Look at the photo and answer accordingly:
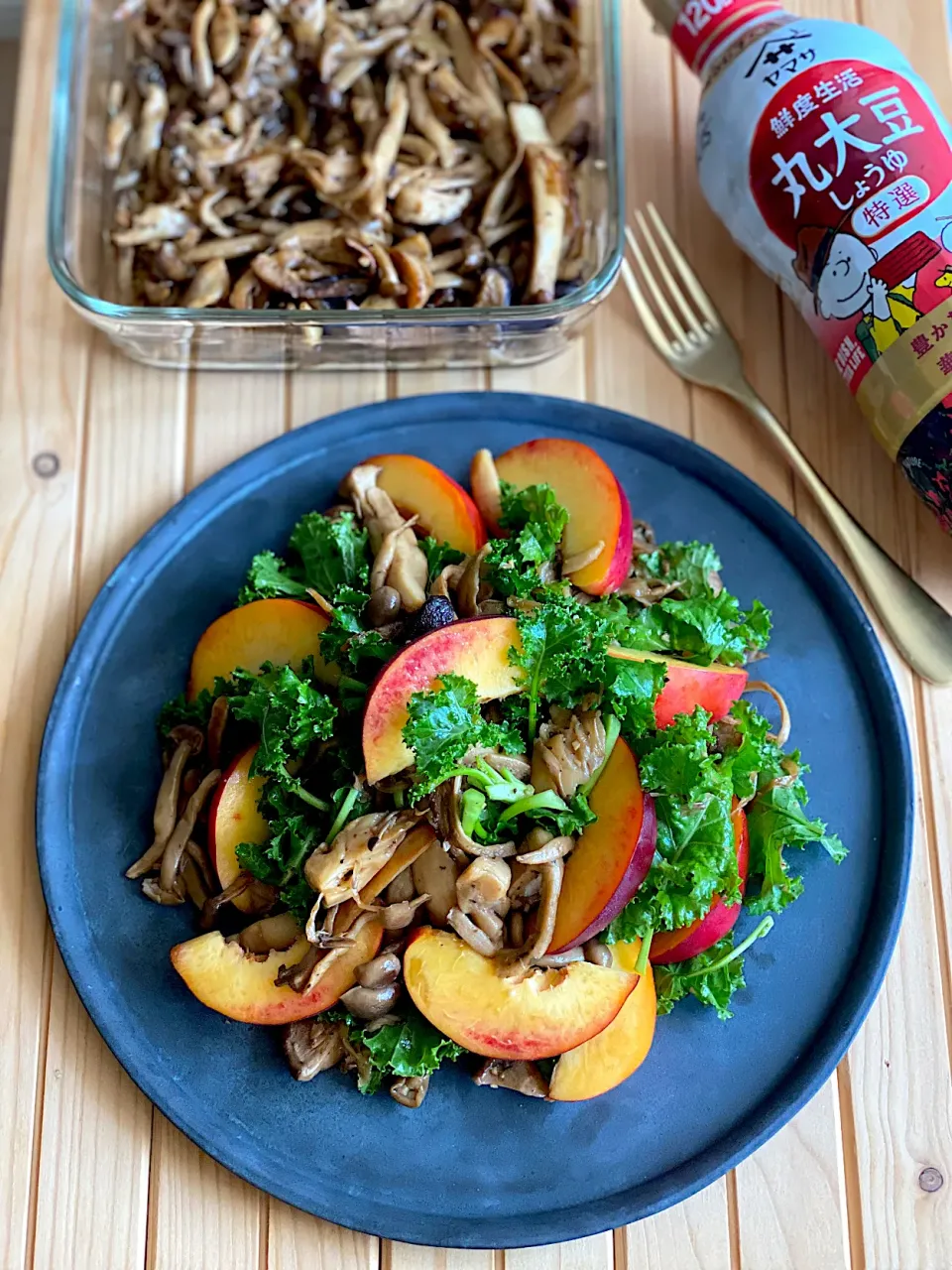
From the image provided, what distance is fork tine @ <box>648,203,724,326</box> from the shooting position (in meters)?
1.40

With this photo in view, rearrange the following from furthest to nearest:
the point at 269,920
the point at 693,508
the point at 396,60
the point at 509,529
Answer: the point at 396,60 → the point at 693,508 → the point at 509,529 → the point at 269,920

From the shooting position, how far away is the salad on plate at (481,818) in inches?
38.5

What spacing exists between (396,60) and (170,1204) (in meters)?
1.30

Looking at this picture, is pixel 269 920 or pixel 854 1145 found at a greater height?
pixel 269 920

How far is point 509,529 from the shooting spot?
1171 millimetres

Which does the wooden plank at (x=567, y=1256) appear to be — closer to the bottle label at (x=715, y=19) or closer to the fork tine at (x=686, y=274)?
the fork tine at (x=686, y=274)

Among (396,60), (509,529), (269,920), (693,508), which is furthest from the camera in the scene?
(396,60)

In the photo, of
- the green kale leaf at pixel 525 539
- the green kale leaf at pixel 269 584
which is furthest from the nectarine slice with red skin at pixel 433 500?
the green kale leaf at pixel 269 584

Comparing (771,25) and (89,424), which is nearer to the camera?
(771,25)

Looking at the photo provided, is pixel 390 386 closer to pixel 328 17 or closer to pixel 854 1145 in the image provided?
pixel 328 17

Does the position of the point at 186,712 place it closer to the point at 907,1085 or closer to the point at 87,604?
the point at 87,604

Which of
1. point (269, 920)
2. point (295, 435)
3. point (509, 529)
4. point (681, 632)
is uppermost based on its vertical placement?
point (295, 435)

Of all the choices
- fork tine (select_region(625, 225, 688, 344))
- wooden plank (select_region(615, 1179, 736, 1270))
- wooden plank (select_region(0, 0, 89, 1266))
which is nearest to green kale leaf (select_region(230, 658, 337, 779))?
wooden plank (select_region(0, 0, 89, 1266))

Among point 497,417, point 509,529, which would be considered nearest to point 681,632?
point 509,529
